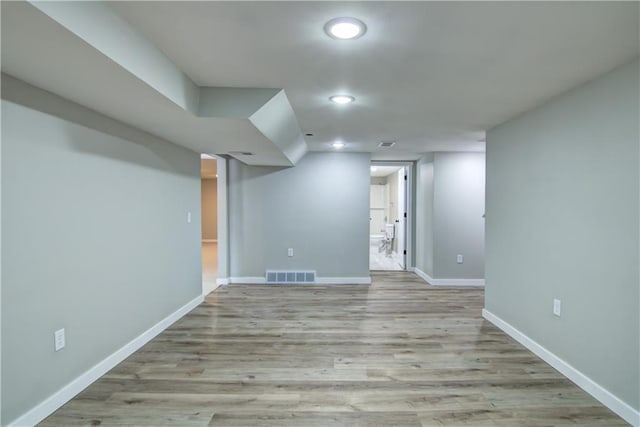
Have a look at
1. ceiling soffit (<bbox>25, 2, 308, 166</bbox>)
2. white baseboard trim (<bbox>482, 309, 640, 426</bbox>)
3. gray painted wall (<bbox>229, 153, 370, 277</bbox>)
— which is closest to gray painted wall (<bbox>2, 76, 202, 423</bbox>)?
ceiling soffit (<bbox>25, 2, 308, 166</bbox>)

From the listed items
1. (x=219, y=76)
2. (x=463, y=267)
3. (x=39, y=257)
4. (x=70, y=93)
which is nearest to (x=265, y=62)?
(x=219, y=76)

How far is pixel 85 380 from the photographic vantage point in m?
2.13

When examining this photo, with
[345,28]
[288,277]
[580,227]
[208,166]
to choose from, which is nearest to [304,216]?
[288,277]

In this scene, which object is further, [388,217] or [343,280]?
[388,217]

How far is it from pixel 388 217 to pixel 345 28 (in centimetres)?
920

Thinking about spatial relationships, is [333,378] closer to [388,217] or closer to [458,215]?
[458,215]

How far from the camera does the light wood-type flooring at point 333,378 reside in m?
1.88

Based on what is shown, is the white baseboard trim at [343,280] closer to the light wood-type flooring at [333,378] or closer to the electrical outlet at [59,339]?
the light wood-type flooring at [333,378]

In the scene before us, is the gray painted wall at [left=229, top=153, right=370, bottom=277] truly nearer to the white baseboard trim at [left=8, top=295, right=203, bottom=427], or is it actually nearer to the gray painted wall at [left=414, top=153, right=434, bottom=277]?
the gray painted wall at [left=414, top=153, right=434, bottom=277]

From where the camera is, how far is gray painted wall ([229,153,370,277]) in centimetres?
512

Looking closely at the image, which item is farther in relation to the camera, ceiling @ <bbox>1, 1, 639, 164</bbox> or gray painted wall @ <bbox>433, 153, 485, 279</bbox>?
gray painted wall @ <bbox>433, 153, 485, 279</bbox>

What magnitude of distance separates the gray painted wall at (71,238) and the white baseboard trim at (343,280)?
2625mm

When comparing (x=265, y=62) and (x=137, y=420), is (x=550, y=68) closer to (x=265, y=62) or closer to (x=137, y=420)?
(x=265, y=62)

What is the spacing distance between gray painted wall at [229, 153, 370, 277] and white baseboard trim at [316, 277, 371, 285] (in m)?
0.07
